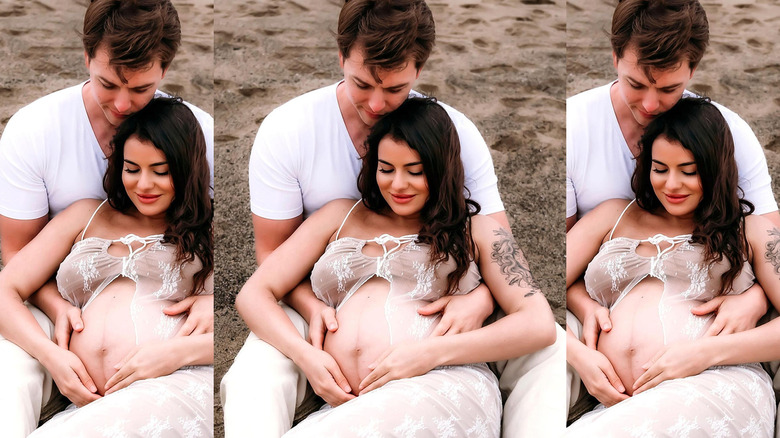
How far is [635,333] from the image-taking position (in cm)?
220

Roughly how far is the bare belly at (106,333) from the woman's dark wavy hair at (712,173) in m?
1.37

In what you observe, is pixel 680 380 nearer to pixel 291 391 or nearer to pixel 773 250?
pixel 773 250

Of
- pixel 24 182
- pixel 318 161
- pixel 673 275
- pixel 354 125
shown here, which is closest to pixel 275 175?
pixel 318 161

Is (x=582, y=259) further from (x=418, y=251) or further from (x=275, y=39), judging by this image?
(x=275, y=39)

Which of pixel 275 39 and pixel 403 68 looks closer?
pixel 403 68

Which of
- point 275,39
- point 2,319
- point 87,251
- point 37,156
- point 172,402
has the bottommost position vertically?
point 172,402

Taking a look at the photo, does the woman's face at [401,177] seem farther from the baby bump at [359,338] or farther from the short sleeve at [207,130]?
the short sleeve at [207,130]

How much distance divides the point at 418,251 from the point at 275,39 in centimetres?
73

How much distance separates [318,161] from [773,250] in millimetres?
1165

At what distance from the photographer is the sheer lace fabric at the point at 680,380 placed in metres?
2.06

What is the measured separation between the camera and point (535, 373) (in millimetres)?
2273

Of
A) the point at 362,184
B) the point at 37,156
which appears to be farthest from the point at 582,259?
the point at 37,156

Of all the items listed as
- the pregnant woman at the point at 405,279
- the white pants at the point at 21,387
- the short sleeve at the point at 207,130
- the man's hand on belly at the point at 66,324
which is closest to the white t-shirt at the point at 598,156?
the pregnant woman at the point at 405,279

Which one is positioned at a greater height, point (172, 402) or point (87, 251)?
point (87, 251)
